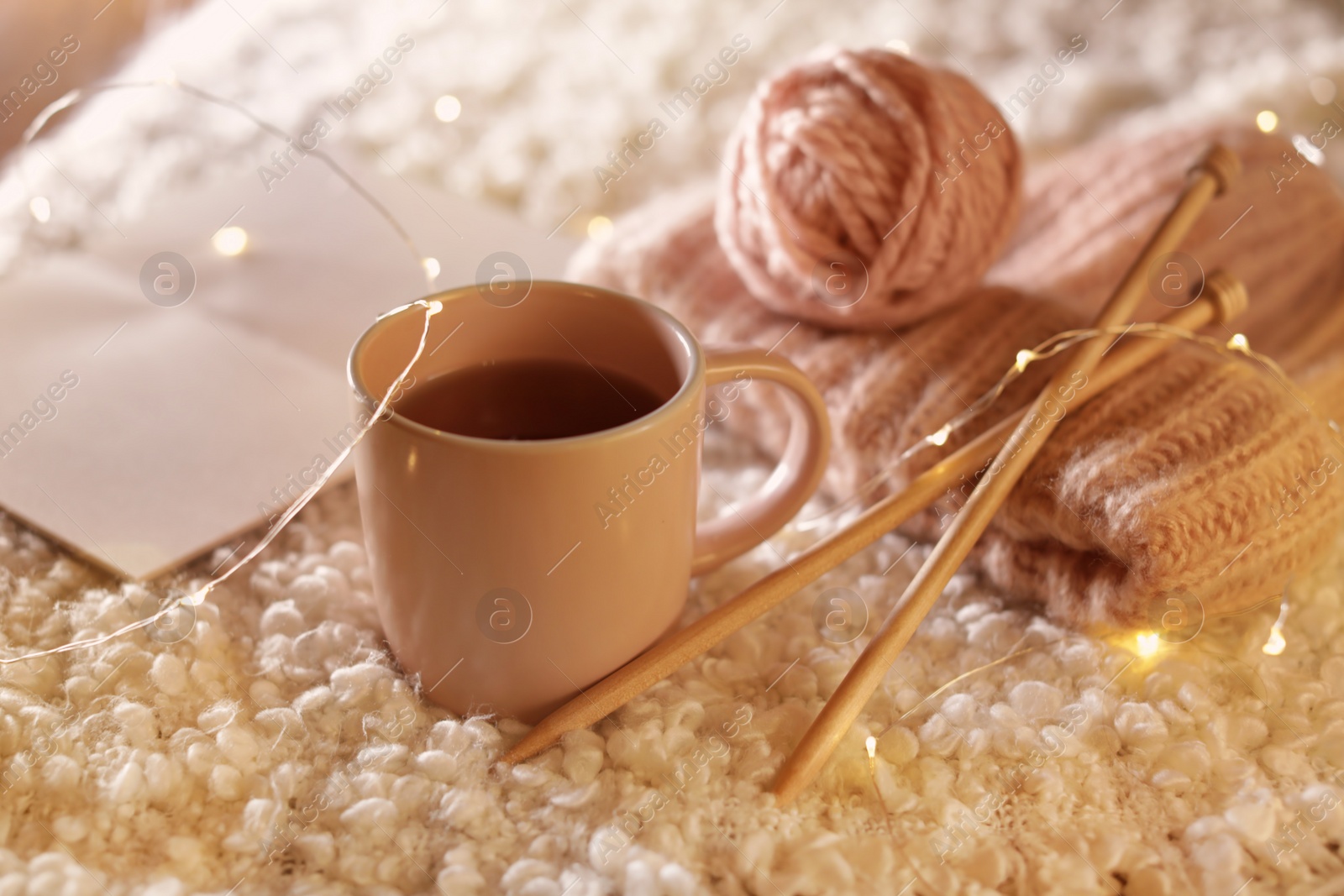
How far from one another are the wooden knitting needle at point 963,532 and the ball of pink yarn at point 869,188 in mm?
76

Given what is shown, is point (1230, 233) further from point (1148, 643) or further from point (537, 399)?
point (537, 399)

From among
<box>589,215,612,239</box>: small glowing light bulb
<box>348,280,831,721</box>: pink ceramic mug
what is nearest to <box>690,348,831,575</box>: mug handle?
<box>348,280,831,721</box>: pink ceramic mug

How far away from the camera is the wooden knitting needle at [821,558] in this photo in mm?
430

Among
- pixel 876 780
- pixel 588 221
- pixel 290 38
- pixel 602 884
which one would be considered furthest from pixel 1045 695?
pixel 290 38

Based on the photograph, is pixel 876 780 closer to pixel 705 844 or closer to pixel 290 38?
pixel 705 844

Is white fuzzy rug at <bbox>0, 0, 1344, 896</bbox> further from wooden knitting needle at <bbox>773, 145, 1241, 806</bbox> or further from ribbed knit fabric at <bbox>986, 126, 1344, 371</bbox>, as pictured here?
ribbed knit fabric at <bbox>986, 126, 1344, 371</bbox>

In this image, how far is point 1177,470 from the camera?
18.7 inches

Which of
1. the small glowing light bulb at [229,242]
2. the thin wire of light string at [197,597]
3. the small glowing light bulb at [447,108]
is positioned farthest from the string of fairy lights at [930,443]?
the small glowing light bulb at [447,108]

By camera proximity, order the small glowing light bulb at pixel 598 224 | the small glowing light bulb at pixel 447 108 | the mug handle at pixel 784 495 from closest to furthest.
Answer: the mug handle at pixel 784 495 → the small glowing light bulb at pixel 598 224 → the small glowing light bulb at pixel 447 108

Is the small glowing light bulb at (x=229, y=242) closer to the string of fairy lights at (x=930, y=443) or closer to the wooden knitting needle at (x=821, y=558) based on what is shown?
the string of fairy lights at (x=930, y=443)

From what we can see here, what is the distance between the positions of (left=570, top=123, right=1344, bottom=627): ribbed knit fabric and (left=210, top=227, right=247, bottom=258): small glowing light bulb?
233mm

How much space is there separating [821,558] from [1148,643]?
148 millimetres

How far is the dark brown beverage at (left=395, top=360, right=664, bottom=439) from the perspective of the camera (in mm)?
457

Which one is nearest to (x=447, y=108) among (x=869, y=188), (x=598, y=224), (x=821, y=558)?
(x=598, y=224)
